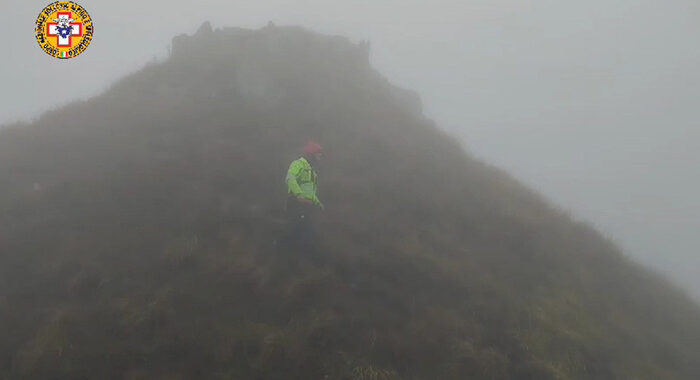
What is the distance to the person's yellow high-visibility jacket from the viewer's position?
9992mm

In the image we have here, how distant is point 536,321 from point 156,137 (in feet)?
41.2

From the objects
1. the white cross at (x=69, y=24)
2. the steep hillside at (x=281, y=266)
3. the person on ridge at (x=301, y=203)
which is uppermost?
the white cross at (x=69, y=24)

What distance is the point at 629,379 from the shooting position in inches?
338

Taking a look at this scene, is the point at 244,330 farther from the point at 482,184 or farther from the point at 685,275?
the point at 685,275

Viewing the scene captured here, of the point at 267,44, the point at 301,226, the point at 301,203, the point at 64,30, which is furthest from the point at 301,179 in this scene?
the point at 267,44

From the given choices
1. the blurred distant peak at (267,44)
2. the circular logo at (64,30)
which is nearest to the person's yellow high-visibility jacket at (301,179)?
the circular logo at (64,30)

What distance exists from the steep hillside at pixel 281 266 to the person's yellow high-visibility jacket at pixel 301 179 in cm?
126

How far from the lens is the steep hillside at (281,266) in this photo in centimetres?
732

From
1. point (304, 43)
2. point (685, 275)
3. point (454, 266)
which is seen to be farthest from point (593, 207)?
point (454, 266)

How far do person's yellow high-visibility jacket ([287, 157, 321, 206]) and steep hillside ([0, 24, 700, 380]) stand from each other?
1259 mm

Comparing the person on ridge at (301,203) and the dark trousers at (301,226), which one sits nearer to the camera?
the person on ridge at (301,203)

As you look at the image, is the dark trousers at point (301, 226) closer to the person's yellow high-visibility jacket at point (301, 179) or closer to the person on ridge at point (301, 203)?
the person on ridge at point (301, 203)

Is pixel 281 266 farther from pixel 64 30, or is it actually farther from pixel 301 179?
pixel 64 30

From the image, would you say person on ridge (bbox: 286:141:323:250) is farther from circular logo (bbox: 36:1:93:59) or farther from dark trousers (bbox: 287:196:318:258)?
circular logo (bbox: 36:1:93:59)
